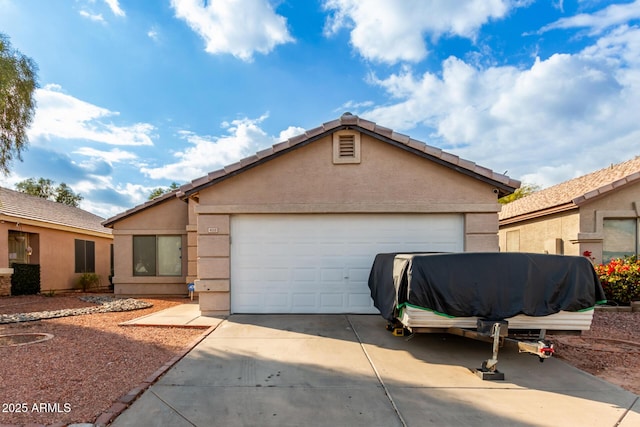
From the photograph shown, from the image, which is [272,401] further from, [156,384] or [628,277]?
[628,277]

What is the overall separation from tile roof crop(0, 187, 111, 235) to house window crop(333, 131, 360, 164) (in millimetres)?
12764

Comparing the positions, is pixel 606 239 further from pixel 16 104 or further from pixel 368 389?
pixel 16 104

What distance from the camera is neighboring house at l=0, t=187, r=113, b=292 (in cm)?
1335

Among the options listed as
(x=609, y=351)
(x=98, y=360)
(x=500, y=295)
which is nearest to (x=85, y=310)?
(x=98, y=360)

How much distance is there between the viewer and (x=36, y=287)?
13914 mm

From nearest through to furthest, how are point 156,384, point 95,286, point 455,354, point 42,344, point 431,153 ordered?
point 156,384 → point 455,354 → point 42,344 → point 431,153 → point 95,286

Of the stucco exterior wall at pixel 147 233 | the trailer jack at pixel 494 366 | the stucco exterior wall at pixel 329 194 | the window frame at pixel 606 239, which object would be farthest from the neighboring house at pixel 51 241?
the window frame at pixel 606 239

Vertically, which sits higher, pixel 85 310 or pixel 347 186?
pixel 347 186

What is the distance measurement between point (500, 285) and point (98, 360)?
608 cm

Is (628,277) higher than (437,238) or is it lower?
lower

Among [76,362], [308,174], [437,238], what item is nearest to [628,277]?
[437,238]

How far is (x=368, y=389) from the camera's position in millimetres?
4223

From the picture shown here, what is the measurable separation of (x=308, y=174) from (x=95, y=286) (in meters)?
13.8

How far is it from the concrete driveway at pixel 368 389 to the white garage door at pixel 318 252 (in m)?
2.11
